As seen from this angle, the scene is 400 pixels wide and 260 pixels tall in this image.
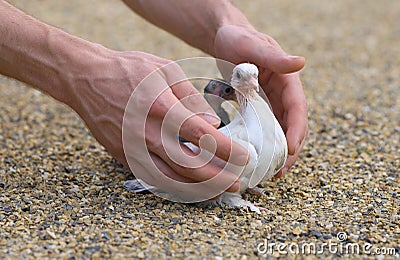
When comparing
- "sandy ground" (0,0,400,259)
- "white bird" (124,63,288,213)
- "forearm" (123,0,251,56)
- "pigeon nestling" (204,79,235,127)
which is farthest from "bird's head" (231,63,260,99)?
"forearm" (123,0,251,56)

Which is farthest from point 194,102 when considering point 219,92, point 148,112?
point 219,92

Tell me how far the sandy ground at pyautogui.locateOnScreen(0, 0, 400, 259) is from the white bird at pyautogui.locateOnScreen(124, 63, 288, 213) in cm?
7

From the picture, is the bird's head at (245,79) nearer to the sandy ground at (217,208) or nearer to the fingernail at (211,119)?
the fingernail at (211,119)

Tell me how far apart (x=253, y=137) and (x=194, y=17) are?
0.81 m

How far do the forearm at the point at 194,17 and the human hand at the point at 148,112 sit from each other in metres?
0.62

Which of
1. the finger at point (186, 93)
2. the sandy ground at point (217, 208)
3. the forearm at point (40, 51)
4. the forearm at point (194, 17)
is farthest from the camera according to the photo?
the forearm at point (194, 17)

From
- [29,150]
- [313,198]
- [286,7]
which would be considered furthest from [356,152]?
[286,7]

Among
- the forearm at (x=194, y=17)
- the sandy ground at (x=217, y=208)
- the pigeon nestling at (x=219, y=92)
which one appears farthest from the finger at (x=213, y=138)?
the forearm at (x=194, y=17)

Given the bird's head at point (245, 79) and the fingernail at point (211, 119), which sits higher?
the bird's head at point (245, 79)

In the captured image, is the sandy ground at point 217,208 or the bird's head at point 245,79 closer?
the sandy ground at point 217,208

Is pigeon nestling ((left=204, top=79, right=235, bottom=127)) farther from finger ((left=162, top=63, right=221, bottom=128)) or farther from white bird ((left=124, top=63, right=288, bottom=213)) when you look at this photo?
finger ((left=162, top=63, right=221, bottom=128))

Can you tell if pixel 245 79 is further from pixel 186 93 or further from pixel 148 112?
pixel 148 112

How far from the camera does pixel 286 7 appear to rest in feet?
17.3

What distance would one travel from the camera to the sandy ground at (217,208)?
1.78m
